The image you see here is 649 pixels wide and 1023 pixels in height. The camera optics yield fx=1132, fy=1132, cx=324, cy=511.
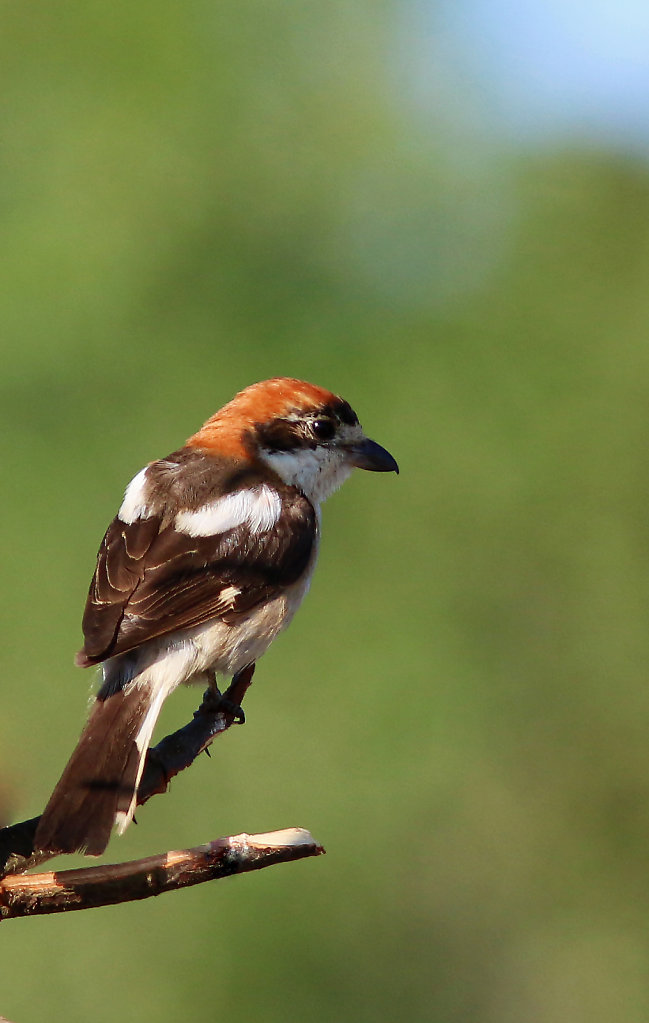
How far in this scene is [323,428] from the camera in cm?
389

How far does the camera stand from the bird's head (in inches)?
151

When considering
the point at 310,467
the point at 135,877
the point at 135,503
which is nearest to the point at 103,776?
the point at 135,877

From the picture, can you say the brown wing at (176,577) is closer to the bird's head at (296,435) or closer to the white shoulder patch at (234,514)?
the white shoulder patch at (234,514)

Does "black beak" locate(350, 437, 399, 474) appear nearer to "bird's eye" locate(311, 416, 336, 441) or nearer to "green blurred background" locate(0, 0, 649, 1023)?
"bird's eye" locate(311, 416, 336, 441)

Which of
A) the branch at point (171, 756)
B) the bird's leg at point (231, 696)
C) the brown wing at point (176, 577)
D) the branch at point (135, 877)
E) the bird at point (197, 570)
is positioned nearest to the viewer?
the branch at point (135, 877)

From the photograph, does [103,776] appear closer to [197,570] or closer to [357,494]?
[197,570]

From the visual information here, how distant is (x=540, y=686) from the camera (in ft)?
27.2

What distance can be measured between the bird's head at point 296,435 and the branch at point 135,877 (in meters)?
1.71

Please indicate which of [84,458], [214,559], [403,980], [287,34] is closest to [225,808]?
[403,980]

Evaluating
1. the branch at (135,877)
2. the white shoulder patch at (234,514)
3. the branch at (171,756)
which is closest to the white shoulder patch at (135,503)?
the white shoulder patch at (234,514)

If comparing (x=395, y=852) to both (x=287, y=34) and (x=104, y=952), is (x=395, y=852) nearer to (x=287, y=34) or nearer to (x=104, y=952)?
(x=104, y=952)

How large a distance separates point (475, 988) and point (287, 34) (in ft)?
30.9

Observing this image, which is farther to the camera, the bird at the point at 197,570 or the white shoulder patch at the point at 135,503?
the white shoulder patch at the point at 135,503

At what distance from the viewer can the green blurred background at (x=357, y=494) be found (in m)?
6.62
